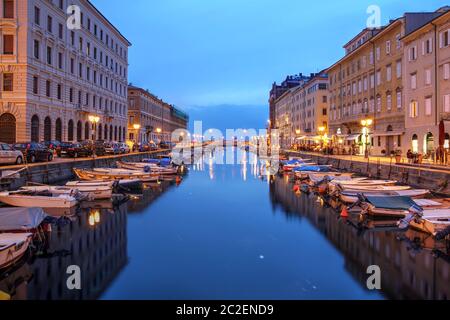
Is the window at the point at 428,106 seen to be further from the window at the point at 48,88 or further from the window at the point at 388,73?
the window at the point at 48,88

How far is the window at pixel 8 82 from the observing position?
46281 millimetres

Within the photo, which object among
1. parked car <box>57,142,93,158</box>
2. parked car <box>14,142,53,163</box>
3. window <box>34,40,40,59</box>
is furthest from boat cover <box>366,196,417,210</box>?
window <box>34,40,40,59</box>

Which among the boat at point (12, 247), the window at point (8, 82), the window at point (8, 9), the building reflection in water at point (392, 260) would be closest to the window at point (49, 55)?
the window at point (8, 9)

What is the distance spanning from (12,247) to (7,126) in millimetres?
39106

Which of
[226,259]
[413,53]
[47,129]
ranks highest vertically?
[413,53]

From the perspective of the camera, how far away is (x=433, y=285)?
11.0 m

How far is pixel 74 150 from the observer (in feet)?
146

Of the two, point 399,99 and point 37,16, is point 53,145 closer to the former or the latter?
point 37,16

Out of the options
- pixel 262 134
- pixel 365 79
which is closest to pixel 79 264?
pixel 365 79

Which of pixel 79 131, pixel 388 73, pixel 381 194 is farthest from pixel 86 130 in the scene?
pixel 381 194

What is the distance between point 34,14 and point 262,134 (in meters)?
123

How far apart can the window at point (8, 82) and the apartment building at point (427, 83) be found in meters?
41.3

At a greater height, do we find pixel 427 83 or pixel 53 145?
pixel 427 83
